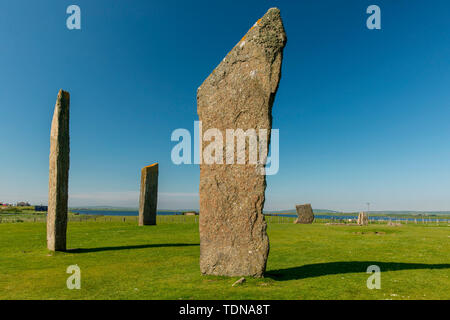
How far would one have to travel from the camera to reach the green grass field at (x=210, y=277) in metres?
6.07

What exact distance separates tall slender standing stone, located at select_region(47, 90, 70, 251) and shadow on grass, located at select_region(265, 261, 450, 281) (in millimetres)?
8144

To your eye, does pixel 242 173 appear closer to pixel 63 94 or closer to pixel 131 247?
pixel 131 247

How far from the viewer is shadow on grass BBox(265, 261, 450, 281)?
7461 mm

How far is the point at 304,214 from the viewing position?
28453 mm

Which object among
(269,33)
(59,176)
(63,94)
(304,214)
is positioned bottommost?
(304,214)

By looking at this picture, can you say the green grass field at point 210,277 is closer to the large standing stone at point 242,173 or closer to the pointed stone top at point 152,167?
the large standing stone at point 242,173

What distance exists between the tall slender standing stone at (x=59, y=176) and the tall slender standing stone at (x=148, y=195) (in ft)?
34.5

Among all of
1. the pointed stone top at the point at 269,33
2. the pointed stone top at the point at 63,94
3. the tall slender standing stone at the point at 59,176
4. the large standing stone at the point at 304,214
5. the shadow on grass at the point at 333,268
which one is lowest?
the large standing stone at the point at 304,214

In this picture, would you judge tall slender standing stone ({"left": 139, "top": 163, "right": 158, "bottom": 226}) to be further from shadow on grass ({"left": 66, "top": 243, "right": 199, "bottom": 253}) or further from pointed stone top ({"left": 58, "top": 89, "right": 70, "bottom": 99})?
pointed stone top ({"left": 58, "top": 89, "right": 70, "bottom": 99})

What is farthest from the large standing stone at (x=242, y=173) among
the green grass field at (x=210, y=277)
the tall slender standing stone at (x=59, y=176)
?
the tall slender standing stone at (x=59, y=176)

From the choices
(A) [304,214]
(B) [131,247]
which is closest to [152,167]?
(B) [131,247]

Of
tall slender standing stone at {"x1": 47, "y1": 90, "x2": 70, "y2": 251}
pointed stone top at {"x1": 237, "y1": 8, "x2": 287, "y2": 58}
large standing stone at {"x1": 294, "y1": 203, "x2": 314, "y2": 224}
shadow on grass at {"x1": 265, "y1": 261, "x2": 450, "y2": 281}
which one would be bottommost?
large standing stone at {"x1": 294, "y1": 203, "x2": 314, "y2": 224}

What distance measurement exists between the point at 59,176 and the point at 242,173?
7.61 meters

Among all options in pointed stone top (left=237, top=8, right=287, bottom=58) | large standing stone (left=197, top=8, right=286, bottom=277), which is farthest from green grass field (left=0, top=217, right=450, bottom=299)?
pointed stone top (left=237, top=8, right=287, bottom=58)
